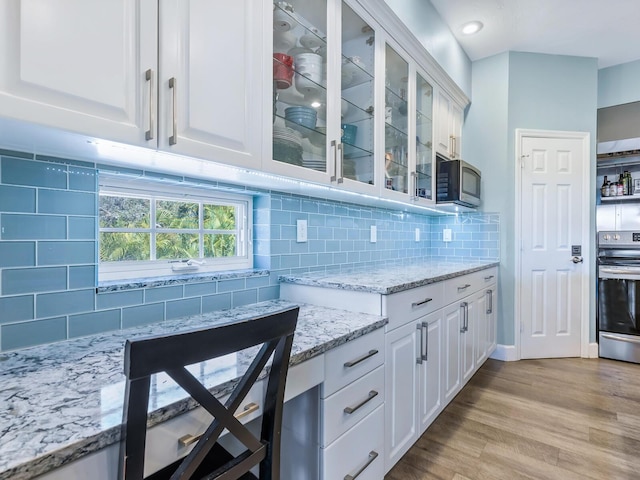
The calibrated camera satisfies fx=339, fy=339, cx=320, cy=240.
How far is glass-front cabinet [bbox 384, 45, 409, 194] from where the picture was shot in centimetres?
201

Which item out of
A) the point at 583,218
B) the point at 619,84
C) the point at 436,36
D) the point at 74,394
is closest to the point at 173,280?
the point at 74,394

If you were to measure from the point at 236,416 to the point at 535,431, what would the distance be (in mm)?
1926

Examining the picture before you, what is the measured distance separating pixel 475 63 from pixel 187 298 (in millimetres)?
3392

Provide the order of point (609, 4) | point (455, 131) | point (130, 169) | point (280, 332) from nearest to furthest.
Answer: point (280, 332)
point (130, 169)
point (609, 4)
point (455, 131)

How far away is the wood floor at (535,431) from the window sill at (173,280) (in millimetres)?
1153

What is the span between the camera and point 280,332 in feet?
2.39

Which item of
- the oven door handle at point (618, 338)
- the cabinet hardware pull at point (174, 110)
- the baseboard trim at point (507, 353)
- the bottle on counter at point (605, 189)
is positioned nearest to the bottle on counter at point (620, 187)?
the bottle on counter at point (605, 189)

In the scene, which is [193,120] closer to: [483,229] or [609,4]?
[483,229]

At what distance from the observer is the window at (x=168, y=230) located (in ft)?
4.02

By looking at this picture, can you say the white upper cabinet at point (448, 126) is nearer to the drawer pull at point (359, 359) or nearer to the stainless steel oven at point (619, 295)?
the stainless steel oven at point (619, 295)

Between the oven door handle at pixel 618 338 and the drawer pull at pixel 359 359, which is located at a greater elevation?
the drawer pull at pixel 359 359

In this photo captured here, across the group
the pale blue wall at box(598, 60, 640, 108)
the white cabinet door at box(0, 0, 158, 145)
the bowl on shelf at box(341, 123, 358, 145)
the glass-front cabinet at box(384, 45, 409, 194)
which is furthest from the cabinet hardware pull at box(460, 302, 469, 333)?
the pale blue wall at box(598, 60, 640, 108)

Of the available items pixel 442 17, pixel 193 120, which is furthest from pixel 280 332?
pixel 442 17

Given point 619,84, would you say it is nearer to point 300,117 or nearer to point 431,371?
point 431,371
